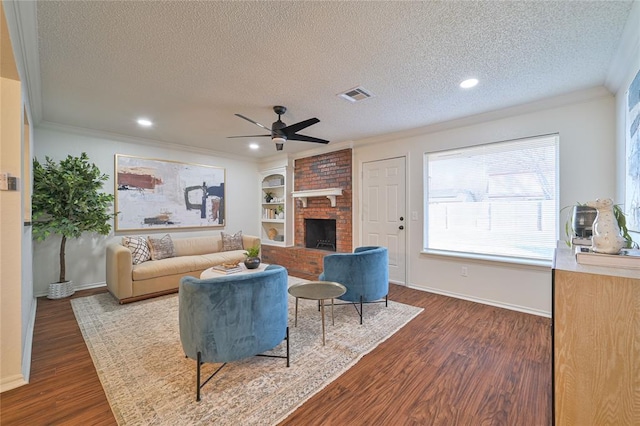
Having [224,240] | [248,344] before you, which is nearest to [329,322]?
[248,344]

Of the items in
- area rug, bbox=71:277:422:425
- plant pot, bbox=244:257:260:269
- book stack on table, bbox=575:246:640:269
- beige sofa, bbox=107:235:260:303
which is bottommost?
area rug, bbox=71:277:422:425

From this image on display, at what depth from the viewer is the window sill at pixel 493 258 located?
309cm

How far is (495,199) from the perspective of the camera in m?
3.49

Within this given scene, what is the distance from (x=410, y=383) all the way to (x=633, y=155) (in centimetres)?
236

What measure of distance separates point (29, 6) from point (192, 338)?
2279 mm

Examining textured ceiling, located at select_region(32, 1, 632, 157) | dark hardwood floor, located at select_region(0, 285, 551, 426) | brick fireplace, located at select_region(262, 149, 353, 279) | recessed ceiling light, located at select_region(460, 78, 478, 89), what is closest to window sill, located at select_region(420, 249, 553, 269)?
dark hardwood floor, located at select_region(0, 285, 551, 426)

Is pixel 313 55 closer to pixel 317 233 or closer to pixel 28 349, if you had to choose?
pixel 28 349

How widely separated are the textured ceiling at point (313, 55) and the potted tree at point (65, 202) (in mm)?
742

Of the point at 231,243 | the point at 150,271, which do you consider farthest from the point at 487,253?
the point at 150,271

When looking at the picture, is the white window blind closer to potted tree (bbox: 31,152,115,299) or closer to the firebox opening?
the firebox opening

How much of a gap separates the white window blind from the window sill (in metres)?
0.06

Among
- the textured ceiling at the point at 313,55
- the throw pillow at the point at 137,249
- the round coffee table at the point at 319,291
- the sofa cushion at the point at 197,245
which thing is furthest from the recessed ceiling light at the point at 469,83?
the throw pillow at the point at 137,249

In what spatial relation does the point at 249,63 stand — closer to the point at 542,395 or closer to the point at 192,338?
the point at 192,338

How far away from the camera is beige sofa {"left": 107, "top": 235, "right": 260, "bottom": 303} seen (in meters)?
3.40
